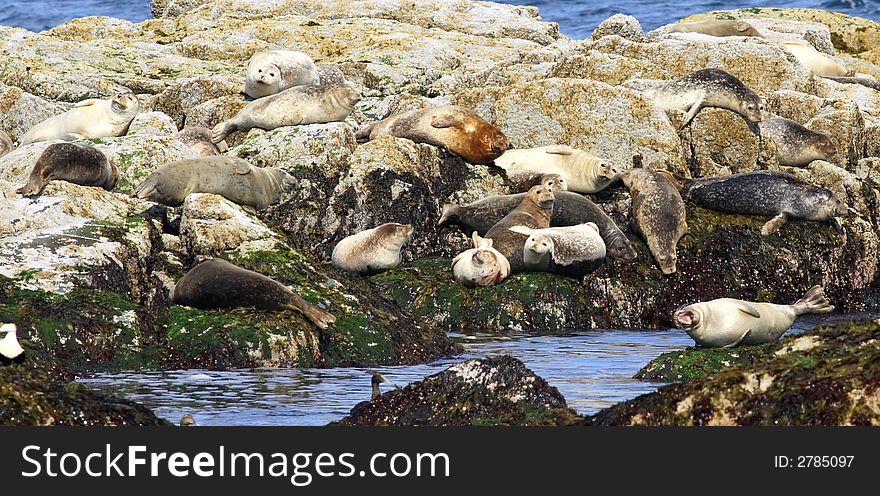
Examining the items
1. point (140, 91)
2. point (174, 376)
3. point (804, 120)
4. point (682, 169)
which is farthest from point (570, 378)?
point (140, 91)

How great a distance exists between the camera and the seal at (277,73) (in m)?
18.1

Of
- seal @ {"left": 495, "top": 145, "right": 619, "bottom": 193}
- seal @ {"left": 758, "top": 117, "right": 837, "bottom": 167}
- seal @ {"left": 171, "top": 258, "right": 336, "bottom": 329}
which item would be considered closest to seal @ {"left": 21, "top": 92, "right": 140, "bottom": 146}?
seal @ {"left": 495, "top": 145, "right": 619, "bottom": 193}

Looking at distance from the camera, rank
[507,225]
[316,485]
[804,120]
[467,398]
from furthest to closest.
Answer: [804,120] → [507,225] → [467,398] → [316,485]

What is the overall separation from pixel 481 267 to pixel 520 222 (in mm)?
1153

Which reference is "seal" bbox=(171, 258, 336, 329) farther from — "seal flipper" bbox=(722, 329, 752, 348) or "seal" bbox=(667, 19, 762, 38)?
"seal" bbox=(667, 19, 762, 38)

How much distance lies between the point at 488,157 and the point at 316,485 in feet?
36.3

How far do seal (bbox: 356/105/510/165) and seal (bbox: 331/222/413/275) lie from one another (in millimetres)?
2078

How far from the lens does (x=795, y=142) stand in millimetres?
17734

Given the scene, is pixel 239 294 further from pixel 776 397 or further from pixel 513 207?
pixel 776 397

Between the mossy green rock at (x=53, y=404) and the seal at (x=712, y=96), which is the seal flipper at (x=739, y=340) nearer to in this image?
the mossy green rock at (x=53, y=404)

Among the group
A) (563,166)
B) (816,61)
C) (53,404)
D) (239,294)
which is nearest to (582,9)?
(816,61)

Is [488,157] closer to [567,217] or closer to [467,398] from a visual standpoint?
[567,217]

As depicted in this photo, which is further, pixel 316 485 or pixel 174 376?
pixel 174 376

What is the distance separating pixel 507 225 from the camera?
1508cm
